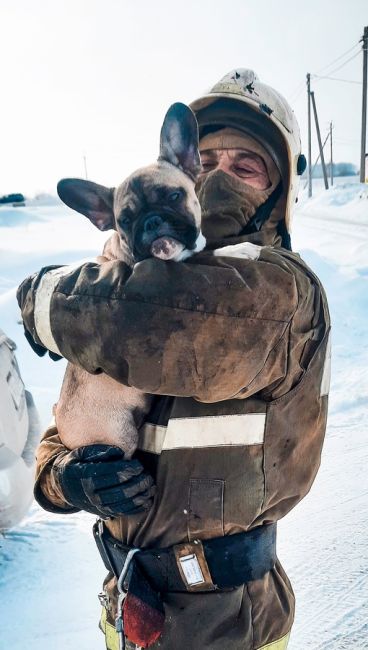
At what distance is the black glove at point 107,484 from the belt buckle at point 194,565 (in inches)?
7.1

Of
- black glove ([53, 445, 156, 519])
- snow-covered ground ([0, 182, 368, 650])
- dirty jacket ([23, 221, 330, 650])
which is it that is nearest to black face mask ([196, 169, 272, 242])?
dirty jacket ([23, 221, 330, 650])

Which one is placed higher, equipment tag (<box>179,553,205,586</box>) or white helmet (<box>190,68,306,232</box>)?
white helmet (<box>190,68,306,232</box>)

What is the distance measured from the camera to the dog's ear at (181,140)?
7.68ft

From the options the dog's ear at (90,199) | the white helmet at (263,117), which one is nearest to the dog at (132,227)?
the dog's ear at (90,199)

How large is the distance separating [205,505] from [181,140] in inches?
57.1

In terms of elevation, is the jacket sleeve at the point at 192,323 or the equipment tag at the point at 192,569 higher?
the jacket sleeve at the point at 192,323

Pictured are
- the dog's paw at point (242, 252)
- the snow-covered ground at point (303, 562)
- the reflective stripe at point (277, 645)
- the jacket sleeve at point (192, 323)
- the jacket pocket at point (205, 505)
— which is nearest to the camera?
the jacket sleeve at point (192, 323)

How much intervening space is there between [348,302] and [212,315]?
8.13 metres

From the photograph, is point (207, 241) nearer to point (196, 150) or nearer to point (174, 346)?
point (196, 150)

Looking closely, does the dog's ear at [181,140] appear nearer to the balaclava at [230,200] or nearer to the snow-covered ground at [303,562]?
the balaclava at [230,200]

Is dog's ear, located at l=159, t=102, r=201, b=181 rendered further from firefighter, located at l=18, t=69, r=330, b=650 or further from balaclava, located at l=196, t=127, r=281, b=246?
firefighter, located at l=18, t=69, r=330, b=650

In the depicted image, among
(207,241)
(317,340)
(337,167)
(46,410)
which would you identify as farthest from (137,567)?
(337,167)

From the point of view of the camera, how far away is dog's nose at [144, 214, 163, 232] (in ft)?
7.56

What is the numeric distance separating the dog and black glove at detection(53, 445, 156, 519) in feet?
0.35
